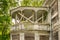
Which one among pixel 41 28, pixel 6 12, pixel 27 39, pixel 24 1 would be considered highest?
pixel 24 1

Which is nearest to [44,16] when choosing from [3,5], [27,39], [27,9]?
[27,9]

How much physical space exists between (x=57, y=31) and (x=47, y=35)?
2.26 meters

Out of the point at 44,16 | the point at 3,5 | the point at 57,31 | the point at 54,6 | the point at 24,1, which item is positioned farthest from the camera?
the point at 24,1

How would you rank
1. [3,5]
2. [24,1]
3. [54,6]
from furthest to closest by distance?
[24,1], [3,5], [54,6]

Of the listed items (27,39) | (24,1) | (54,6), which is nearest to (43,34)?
(27,39)

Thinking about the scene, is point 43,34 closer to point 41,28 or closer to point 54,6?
point 41,28

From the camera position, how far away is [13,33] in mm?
21078

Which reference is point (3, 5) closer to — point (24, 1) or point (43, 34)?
point (43, 34)

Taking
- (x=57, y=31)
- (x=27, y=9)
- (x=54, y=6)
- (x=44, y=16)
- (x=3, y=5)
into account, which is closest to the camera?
(x=57, y=31)

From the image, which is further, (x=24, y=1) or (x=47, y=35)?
(x=24, y=1)

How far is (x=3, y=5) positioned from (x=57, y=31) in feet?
42.5

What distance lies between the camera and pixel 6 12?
1175 inches

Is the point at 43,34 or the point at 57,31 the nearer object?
the point at 57,31

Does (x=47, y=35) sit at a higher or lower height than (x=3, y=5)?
lower
